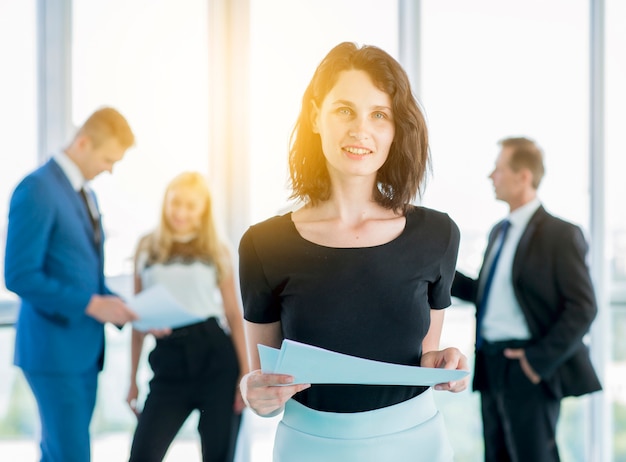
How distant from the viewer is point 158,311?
2.49m

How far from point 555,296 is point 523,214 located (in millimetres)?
336

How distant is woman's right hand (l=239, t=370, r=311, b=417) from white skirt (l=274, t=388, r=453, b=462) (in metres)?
0.09

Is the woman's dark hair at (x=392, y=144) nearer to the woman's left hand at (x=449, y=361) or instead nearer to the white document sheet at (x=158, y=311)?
the woman's left hand at (x=449, y=361)

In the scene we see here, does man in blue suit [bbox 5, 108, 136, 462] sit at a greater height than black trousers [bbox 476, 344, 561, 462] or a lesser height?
greater

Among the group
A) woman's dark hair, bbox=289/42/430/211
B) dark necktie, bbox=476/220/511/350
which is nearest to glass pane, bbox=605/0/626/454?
dark necktie, bbox=476/220/511/350

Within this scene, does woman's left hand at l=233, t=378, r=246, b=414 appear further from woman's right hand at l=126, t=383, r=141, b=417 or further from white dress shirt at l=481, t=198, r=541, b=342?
white dress shirt at l=481, t=198, r=541, b=342

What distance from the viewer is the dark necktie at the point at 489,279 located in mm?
2656

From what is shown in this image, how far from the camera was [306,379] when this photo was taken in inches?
35.6

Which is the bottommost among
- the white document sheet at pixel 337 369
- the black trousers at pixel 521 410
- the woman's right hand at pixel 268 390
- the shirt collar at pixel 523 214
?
the black trousers at pixel 521 410

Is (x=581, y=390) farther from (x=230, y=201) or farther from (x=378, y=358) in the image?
(x=378, y=358)

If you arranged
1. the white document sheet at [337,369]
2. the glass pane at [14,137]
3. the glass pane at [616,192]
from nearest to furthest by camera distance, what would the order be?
1. the white document sheet at [337,369]
2. the glass pane at [14,137]
3. the glass pane at [616,192]

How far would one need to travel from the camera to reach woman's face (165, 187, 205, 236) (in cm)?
274

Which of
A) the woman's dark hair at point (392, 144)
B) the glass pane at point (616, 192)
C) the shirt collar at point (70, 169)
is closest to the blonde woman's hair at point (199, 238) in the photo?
the shirt collar at point (70, 169)

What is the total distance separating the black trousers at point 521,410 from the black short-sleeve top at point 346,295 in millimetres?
1652
